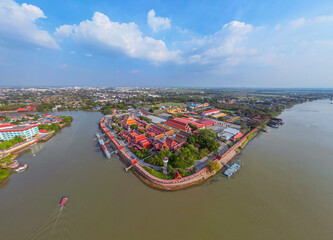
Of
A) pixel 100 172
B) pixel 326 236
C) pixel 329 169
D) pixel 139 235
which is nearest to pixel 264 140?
pixel 329 169

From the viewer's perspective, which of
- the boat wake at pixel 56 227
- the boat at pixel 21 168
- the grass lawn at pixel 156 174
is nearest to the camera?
the boat wake at pixel 56 227

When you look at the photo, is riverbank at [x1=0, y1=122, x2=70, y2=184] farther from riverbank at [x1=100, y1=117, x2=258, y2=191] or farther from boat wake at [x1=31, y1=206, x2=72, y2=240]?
riverbank at [x1=100, y1=117, x2=258, y2=191]

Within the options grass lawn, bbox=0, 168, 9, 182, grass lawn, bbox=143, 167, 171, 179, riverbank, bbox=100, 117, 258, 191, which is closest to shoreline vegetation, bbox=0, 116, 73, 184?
grass lawn, bbox=0, 168, 9, 182

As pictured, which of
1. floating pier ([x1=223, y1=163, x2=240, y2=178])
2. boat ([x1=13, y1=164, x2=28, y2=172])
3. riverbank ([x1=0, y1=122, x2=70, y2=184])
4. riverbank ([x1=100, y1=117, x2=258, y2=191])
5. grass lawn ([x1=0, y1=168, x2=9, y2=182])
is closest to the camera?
riverbank ([x1=100, y1=117, x2=258, y2=191])

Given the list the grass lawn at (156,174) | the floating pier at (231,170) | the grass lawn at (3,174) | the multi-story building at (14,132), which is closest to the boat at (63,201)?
the grass lawn at (156,174)

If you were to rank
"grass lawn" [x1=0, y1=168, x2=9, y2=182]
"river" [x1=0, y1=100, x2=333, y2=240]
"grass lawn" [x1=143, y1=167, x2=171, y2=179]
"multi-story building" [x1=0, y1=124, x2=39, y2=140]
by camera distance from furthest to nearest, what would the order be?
"multi-story building" [x1=0, y1=124, x2=39, y2=140], "grass lawn" [x1=143, y1=167, x2=171, y2=179], "grass lawn" [x1=0, y1=168, x2=9, y2=182], "river" [x1=0, y1=100, x2=333, y2=240]

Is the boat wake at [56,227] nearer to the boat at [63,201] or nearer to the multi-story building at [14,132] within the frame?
the boat at [63,201]

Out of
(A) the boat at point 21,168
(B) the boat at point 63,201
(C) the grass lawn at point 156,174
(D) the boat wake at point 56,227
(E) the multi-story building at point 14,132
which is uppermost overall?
(E) the multi-story building at point 14,132

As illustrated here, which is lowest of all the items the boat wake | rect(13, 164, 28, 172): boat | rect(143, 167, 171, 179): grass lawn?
the boat wake

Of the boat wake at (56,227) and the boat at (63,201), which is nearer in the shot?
the boat wake at (56,227)

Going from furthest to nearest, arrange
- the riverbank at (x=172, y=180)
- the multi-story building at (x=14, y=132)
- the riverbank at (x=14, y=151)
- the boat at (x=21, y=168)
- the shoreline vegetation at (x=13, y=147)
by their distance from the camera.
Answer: the multi-story building at (x=14, y=132) → the boat at (x=21, y=168) → the shoreline vegetation at (x=13, y=147) → the riverbank at (x=14, y=151) → the riverbank at (x=172, y=180)

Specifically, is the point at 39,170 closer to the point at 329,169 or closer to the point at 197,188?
the point at 197,188
